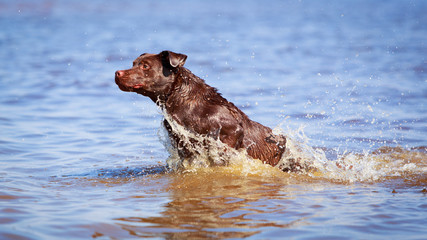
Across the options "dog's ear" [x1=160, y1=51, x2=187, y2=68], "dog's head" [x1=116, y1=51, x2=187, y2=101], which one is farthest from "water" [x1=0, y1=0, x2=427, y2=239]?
"dog's ear" [x1=160, y1=51, x2=187, y2=68]

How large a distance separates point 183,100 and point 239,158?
1088mm

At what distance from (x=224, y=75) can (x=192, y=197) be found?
1097cm

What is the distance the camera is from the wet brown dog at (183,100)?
24.7 ft

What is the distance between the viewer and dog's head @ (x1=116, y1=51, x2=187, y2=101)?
7480mm

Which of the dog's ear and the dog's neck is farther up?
the dog's ear

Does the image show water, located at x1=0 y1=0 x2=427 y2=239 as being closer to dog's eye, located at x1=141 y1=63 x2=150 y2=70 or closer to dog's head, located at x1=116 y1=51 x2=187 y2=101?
dog's head, located at x1=116 y1=51 x2=187 y2=101

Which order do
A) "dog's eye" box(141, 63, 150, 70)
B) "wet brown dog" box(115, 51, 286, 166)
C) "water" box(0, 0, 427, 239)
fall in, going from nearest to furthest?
"water" box(0, 0, 427, 239) → "wet brown dog" box(115, 51, 286, 166) → "dog's eye" box(141, 63, 150, 70)

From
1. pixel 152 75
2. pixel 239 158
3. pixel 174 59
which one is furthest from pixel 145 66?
pixel 239 158

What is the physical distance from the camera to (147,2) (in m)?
45.1

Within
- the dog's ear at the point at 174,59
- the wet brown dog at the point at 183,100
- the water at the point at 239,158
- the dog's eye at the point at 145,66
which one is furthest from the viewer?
the dog's eye at the point at 145,66

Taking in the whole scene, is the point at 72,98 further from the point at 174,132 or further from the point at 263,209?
the point at 263,209

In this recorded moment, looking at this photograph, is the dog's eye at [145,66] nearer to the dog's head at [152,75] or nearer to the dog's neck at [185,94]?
the dog's head at [152,75]

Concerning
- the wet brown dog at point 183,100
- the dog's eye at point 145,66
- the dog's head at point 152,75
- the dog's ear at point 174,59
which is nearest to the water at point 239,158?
the wet brown dog at point 183,100

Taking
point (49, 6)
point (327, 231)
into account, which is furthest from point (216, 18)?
point (327, 231)
